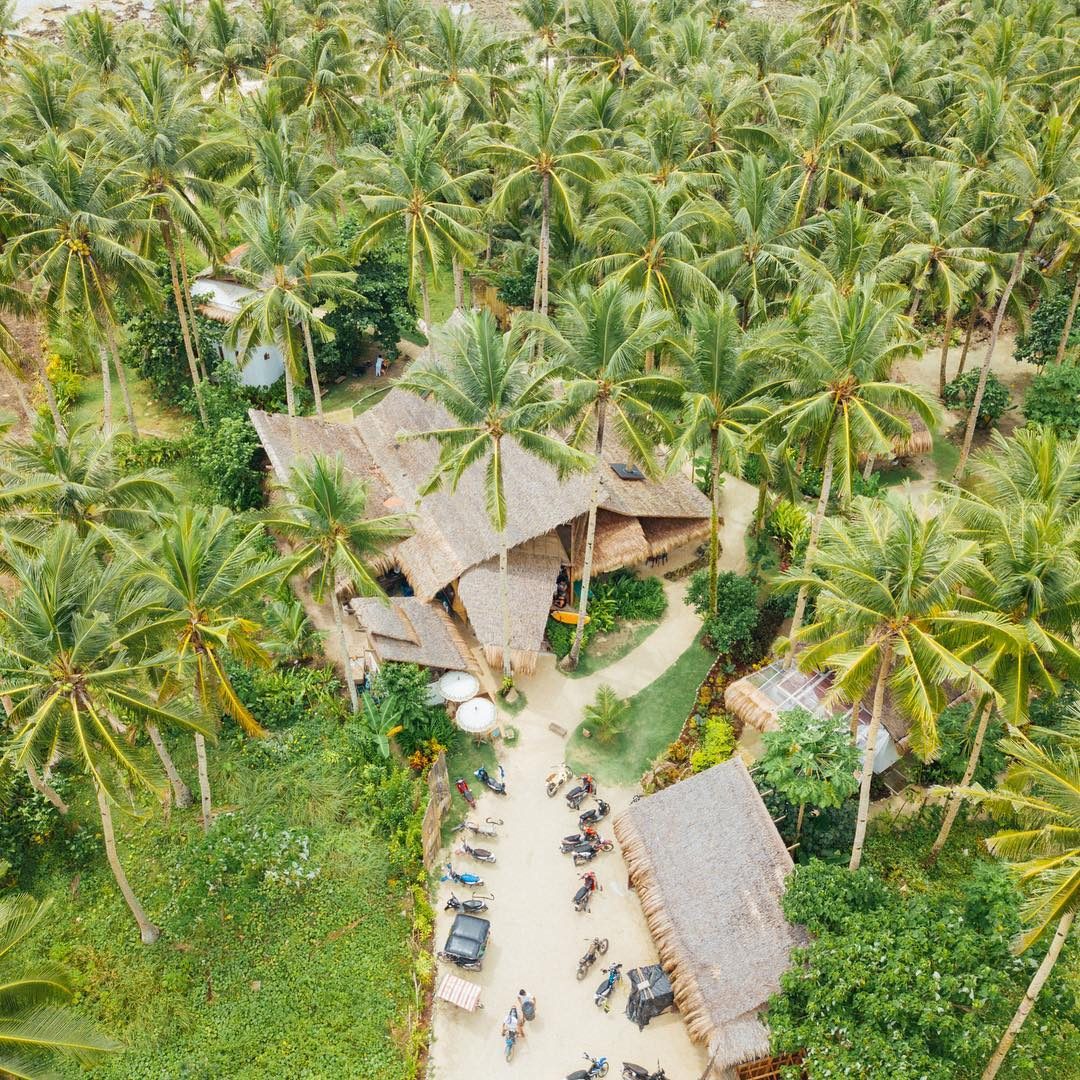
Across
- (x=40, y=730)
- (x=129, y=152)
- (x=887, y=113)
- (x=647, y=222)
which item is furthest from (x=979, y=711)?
(x=129, y=152)

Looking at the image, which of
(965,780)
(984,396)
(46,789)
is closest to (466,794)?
(46,789)

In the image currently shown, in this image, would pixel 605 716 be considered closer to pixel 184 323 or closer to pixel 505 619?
pixel 505 619

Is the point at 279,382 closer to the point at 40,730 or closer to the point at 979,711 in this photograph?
the point at 40,730

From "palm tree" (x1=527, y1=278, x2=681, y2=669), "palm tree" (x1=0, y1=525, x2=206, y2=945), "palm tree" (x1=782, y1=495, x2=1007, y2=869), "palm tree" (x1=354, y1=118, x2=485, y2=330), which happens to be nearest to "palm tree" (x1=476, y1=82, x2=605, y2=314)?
"palm tree" (x1=354, y1=118, x2=485, y2=330)

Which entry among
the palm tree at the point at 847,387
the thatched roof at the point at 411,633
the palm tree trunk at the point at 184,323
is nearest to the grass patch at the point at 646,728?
the thatched roof at the point at 411,633

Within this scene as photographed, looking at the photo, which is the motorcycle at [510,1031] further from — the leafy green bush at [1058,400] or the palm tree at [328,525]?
the leafy green bush at [1058,400]
